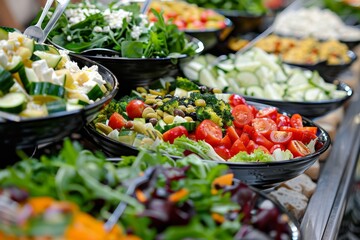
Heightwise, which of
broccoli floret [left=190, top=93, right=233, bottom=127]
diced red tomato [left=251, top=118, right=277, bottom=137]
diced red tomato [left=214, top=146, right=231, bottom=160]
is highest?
broccoli floret [left=190, top=93, right=233, bottom=127]

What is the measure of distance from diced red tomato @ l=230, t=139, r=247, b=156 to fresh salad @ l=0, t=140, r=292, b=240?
1.70 ft

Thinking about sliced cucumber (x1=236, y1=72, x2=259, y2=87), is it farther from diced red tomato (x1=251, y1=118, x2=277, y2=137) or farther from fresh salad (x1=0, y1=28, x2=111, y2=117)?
fresh salad (x1=0, y1=28, x2=111, y2=117)

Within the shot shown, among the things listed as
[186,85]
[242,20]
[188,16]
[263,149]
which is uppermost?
[263,149]

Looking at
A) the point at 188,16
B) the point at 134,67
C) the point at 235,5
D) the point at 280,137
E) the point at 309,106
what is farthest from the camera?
the point at 235,5

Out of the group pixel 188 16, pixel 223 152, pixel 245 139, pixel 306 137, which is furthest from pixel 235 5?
pixel 223 152

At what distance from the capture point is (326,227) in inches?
78.7

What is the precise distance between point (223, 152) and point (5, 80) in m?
0.80

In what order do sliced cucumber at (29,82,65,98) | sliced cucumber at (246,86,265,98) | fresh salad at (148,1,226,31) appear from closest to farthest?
sliced cucumber at (29,82,65,98), sliced cucumber at (246,86,265,98), fresh salad at (148,1,226,31)

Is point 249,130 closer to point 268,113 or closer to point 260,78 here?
point 268,113

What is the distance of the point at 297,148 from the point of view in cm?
197

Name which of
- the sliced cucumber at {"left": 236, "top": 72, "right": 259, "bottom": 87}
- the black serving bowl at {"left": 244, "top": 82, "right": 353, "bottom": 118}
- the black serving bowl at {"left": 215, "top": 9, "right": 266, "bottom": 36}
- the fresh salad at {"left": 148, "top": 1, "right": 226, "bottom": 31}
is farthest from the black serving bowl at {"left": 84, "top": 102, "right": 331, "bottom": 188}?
the black serving bowl at {"left": 215, "top": 9, "right": 266, "bottom": 36}

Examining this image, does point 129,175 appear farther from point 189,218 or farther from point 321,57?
point 321,57

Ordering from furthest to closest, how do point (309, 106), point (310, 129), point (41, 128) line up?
point (309, 106) → point (310, 129) → point (41, 128)

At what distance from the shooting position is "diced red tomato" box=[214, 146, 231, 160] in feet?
6.13
